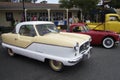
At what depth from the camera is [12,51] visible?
23.2 ft

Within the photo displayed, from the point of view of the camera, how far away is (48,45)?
5312mm

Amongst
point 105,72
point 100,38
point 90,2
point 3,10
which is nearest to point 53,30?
point 105,72

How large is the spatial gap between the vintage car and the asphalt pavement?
0.35 metres

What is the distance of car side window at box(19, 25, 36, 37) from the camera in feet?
19.9

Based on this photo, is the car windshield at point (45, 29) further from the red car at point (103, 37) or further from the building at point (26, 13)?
the building at point (26, 13)

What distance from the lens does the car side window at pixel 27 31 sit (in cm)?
605

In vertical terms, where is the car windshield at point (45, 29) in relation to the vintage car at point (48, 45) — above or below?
above

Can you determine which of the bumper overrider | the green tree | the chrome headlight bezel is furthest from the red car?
the green tree

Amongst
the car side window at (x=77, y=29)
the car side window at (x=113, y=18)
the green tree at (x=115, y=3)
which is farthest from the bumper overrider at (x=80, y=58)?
the green tree at (x=115, y=3)

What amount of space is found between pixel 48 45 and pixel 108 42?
4.44m

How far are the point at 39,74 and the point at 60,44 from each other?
116 cm

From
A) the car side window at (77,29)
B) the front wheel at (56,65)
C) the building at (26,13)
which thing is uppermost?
the building at (26,13)

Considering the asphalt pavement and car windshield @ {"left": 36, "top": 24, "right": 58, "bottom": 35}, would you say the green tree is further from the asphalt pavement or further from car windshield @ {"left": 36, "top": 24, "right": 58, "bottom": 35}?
car windshield @ {"left": 36, "top": 24, "right": 58, "bottom": 35}

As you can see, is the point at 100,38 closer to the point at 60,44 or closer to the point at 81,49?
the point at 81,49
